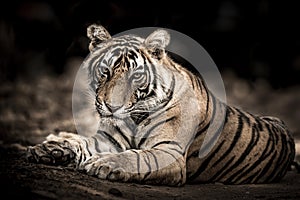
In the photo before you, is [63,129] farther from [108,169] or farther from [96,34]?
[108,169]

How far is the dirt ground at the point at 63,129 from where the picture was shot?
231cm

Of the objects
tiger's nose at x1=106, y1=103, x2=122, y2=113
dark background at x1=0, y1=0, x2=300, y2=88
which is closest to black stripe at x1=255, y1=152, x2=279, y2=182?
tiger's nose at x1=106, y1=103, x2=122, y2=113

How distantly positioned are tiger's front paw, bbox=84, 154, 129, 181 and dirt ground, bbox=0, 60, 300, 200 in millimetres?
45

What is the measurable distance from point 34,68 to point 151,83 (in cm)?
341

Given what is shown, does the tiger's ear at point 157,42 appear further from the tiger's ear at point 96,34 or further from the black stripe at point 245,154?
the black stripe at point 245,154

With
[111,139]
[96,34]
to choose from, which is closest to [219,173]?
[111,139]

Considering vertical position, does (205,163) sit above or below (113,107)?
below

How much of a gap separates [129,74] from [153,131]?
1.14 ft

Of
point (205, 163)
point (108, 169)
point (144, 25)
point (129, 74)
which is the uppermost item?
point (144, 25)

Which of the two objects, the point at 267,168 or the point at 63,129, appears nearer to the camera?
the point at 267,168

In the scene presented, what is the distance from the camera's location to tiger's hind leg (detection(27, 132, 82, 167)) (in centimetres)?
292

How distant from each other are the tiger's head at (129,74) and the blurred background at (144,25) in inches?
96.5

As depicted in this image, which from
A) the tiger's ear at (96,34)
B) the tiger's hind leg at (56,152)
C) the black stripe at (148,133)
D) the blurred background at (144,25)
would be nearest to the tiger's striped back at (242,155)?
the black stripe at (148,133)

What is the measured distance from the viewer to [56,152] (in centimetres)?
299
